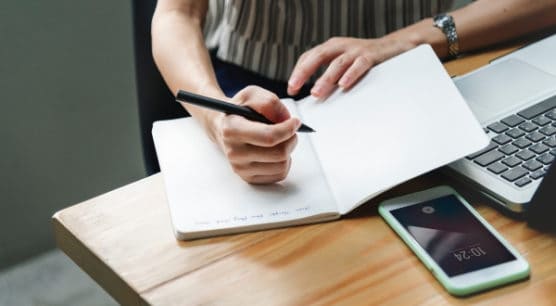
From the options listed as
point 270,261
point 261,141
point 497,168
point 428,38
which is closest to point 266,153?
point 261,141

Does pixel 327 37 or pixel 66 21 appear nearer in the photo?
pixel 327 37

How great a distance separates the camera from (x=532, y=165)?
79 cm

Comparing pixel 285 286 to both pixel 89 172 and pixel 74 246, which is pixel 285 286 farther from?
pixel 89 172

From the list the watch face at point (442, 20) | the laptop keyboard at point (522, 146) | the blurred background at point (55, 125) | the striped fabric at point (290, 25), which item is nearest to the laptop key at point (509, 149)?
the laptop keyboard at point (522, 146)

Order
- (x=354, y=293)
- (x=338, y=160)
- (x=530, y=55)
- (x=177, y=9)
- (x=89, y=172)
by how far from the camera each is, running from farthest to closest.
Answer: (x=89, y=172)
(x=177, y=9)
(x=530, y=55)
(x=338, y=160)
(x=354, y=293)

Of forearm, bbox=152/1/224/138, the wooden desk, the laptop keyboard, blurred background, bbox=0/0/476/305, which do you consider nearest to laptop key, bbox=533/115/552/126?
the laptop keyboard

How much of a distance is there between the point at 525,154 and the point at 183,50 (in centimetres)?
48

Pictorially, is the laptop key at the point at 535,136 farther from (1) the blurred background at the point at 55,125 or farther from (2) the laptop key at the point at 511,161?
Result: (1) the blurred background at the point at 55,125

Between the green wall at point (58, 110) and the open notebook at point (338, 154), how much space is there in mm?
885

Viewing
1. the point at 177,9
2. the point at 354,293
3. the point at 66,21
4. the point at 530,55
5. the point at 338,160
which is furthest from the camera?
the point at 66,21

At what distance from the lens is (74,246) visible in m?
0.78

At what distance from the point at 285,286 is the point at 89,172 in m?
1.28

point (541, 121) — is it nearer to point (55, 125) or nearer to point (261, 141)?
point (261, 141)

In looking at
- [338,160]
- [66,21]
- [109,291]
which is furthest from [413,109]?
[66,21]
